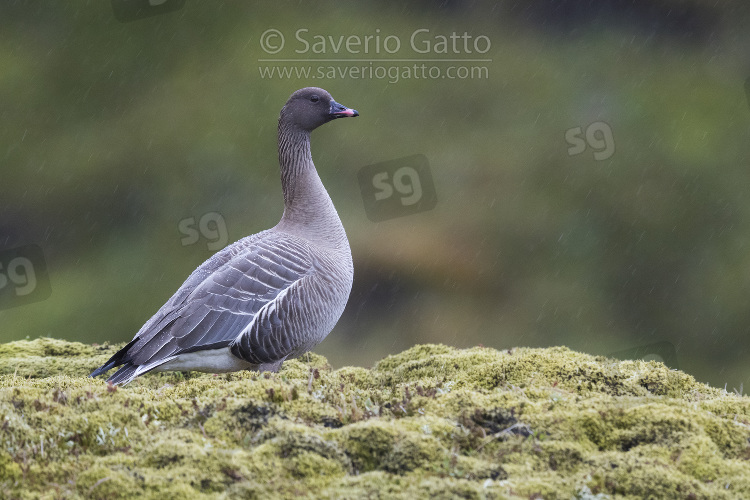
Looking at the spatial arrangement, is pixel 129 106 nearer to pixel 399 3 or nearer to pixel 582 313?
pixel 399 3

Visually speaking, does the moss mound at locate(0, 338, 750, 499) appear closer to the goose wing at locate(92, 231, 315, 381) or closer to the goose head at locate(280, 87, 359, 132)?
the goose wing at locate(92, 231, 315, 381)

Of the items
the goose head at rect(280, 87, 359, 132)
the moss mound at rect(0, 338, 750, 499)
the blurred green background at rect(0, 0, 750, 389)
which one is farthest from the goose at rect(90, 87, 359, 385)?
the blurred green background at rect(0, 0, 750, 389)

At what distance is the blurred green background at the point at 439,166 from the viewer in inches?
713

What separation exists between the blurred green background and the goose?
29.3 feet

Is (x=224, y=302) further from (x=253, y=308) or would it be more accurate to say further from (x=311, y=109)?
(x=311, y=109)

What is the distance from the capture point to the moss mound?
3.82m

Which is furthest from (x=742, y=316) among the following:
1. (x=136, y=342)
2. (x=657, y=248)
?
(x=136, y=342)

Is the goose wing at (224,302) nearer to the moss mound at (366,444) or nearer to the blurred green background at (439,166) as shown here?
the moss mound at (366,444)

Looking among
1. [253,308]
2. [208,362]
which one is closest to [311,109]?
[253,308]

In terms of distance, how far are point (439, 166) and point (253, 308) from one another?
40.7 feet

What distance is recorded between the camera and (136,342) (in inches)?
283

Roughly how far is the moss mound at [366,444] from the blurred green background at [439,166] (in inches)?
479

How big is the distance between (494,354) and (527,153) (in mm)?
13172

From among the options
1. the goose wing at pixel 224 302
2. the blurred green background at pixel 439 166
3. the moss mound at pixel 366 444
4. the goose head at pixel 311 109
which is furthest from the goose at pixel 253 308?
the blurred green background at pixel 439 166
